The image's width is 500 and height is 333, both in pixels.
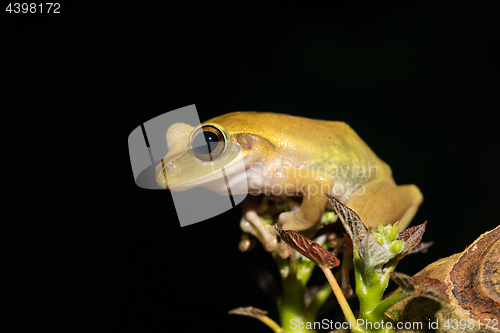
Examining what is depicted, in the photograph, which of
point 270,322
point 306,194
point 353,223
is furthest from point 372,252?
point 306,194

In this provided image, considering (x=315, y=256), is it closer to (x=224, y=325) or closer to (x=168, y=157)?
(x=168, y=157)

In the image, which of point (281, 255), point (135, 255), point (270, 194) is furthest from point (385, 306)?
point (135, 255)

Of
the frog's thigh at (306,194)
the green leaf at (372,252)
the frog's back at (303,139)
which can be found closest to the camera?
the green leaf at (372,252)

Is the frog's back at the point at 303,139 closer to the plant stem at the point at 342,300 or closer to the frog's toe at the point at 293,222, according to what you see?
the frog's toe at the point at 293,222

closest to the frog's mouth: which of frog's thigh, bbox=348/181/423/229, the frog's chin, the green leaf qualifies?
the frog's chin

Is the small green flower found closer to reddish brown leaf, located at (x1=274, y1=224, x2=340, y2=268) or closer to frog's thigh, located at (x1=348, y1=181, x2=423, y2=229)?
reddish brown leaf, located at (x1=274, y1=224, x2=340, y2=268)

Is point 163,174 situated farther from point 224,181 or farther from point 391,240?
point 391,240

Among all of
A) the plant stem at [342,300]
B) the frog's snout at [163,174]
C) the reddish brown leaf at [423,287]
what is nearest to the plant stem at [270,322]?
the plant stem at [342,300]

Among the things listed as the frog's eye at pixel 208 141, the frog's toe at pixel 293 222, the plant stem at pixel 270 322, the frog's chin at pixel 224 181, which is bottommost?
the plant stem at pixel 270 322
